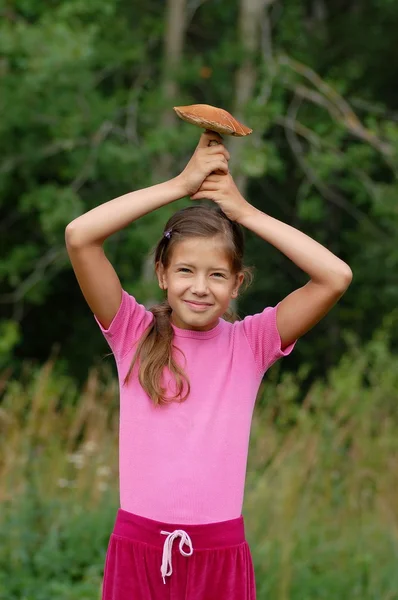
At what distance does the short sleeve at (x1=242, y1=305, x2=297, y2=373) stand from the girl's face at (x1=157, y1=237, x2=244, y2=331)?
0.39 feet

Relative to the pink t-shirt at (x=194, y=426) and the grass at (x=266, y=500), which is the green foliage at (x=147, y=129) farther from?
the pink t-shirt at (x=194, y=426)

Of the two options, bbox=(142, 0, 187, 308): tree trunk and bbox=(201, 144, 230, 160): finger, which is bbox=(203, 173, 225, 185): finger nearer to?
bbox=(201, 144, 230, 160): finger

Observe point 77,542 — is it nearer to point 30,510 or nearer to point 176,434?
point 30,510

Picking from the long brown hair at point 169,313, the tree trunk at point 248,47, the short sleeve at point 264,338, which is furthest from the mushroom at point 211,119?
the tree trunk at point 248,47

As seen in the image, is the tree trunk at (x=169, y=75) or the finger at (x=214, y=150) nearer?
the finger at (x=214, y=150)

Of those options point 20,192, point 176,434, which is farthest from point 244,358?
point 20,192

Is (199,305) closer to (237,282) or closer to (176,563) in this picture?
(237,282)

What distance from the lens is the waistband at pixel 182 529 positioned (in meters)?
2.74

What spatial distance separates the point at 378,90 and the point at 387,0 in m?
3.03

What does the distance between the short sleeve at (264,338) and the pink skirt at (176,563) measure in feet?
1.46

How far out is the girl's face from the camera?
279cm

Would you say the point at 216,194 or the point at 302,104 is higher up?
the point at 302,104

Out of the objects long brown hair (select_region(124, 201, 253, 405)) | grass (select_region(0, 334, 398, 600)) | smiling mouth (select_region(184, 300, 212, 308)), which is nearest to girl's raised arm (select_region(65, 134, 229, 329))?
long brown hair (select_region(124, 201, 253, 405))

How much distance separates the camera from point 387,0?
11.4 meters
